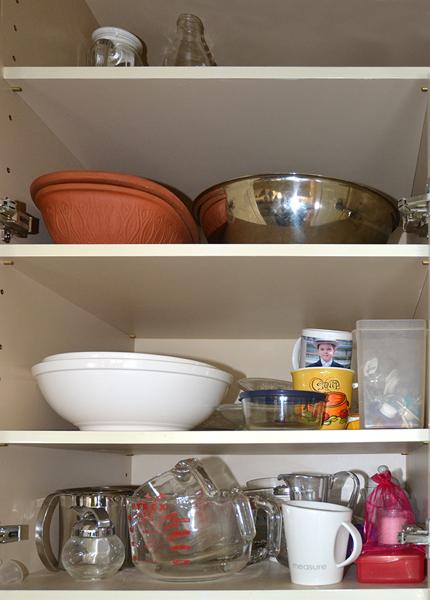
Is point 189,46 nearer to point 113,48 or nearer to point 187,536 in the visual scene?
point 113,48

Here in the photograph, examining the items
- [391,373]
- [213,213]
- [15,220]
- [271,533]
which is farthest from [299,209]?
[271,533]

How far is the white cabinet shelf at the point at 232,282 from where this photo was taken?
879 mm

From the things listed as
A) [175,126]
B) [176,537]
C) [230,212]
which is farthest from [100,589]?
[175,126]

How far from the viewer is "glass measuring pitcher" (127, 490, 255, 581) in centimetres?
92

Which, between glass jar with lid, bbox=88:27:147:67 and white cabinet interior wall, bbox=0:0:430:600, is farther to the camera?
glass jar with lid, bbox=88:27:147:67

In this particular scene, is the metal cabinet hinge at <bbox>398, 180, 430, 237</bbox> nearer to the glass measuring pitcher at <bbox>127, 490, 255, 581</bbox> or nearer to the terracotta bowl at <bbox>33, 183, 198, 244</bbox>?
the terracotta bowl at <bbox>33, 183, 198, 244</bbox>

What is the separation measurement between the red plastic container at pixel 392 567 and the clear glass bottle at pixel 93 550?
1.12 feet

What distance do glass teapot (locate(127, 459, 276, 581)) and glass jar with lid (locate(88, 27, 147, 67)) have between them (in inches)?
26.0

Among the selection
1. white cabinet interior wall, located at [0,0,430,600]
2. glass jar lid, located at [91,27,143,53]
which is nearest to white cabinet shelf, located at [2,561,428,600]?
white cabinet interior wall, located at [0,0,430,600]

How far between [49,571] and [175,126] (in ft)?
2.30

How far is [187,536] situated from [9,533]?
233mm

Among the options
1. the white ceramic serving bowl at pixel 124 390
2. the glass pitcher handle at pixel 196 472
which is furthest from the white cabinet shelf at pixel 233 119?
the glass pitcher handle at pixel 196 472

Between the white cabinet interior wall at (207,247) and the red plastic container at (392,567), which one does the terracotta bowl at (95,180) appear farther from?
the red plastic container at (392,567)

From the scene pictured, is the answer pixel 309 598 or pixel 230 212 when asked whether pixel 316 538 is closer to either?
pixel 309 598
